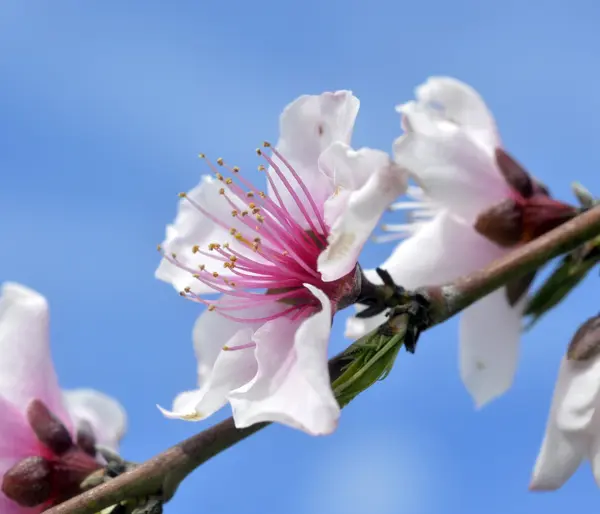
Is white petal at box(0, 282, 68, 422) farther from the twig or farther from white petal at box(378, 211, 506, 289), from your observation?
white petal at box(378, 211, 506, 289)

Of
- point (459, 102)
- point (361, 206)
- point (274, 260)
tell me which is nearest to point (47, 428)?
point (274, 260)

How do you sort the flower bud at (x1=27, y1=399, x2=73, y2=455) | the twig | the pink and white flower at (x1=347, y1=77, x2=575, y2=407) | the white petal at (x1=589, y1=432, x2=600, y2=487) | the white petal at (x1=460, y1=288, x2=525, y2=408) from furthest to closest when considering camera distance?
the white petal at (x1=460, y1=288, x2=525, y2=408) < the pink and white flower at (x1=347, y1=77, x2=575, y2=407) < the flower bud at (x1=27, y1=399, x2=73, y2=455) < the white petal at (x1=589, y1=432, x2=600, y2=487) < the twig

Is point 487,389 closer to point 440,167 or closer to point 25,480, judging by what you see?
point 440,167

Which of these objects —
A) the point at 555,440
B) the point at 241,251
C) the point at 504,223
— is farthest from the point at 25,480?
the point at 504,223

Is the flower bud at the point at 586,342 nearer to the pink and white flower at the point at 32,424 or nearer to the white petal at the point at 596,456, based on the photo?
the white petal at the point at 596,456

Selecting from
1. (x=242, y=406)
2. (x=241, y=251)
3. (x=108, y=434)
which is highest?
(x=241, y=251)

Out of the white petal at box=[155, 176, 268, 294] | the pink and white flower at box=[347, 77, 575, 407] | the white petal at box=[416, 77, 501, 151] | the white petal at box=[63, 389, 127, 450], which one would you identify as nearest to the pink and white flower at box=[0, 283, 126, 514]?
the white petal at box=[63, 389, 127, 450]
